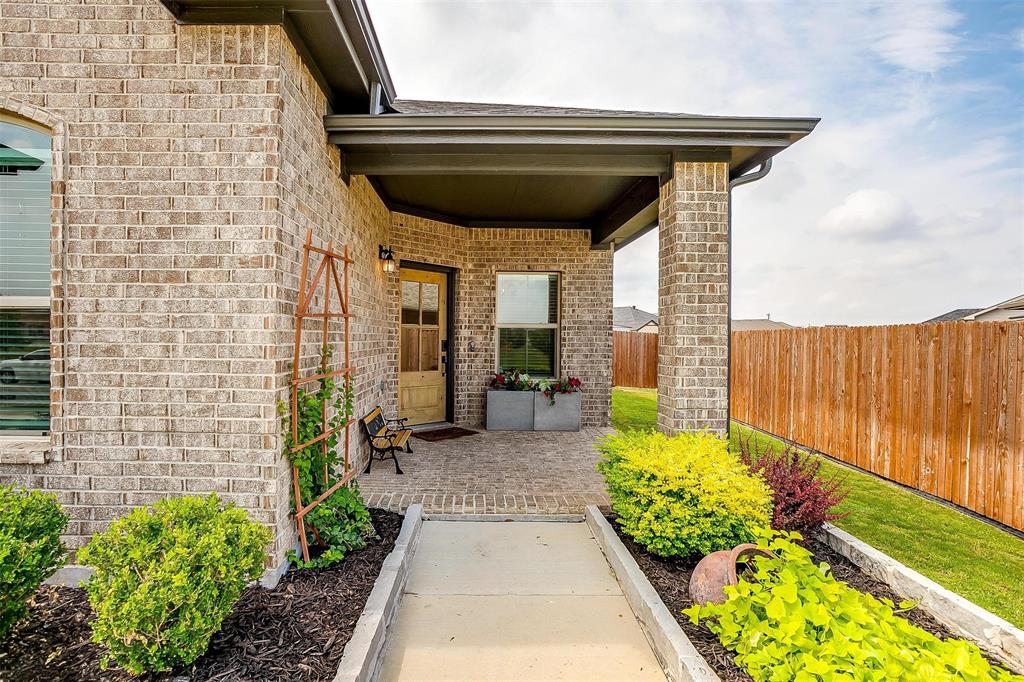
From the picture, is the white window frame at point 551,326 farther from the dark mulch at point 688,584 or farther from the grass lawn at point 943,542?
the dark mulch at point 688,584

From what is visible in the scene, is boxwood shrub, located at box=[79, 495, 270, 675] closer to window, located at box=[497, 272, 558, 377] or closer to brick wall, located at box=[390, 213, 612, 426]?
brick wall, located at box=[390, 213, 612, 426]

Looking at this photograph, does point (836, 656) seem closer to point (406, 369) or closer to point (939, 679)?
point (939, 679)

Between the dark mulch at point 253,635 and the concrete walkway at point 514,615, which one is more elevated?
the dark mulch at point 253,635

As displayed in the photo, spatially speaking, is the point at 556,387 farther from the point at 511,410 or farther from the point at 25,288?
the point at 25,288

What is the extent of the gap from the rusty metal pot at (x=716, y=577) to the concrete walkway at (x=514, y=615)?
374 millimetres

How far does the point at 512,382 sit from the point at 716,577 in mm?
5237

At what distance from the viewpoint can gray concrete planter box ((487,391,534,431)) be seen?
7281 millimetres

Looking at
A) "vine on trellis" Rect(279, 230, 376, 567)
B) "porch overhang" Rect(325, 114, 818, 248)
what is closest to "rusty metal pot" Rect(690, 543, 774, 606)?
"vine on trellis" Rect(279, 230, 376, 567)

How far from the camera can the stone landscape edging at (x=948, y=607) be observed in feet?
6.95

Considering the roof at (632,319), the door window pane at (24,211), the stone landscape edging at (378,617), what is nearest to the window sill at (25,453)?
the door window pane at (24,211)

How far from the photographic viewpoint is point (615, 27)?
26.0 ft

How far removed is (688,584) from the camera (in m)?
2.64

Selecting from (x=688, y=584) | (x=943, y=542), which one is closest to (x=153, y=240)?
(x=688, y=584)

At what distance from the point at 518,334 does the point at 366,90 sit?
475 centimetres
